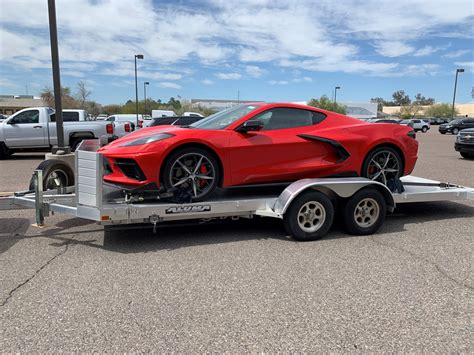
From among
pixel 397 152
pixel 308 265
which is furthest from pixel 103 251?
pixel 397 152

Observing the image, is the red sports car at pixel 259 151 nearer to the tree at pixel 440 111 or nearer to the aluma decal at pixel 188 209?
the aluma decal at pixel 188 209

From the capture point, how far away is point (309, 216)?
5.01 meters

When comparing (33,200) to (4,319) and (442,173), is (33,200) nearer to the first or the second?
(4,319)

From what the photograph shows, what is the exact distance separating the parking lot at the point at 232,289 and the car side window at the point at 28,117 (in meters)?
9.70

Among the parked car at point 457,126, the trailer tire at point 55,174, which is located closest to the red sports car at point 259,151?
the trailer tire at point 55,174

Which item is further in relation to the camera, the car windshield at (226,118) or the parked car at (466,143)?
the parked car at (466,143)

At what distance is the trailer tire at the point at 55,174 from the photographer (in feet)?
18.8

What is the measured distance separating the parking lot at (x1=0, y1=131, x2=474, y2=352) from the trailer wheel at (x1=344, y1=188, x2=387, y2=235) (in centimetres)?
18

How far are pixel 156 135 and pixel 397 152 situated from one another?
364 cm

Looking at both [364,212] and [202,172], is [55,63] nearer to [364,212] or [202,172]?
[202,172]

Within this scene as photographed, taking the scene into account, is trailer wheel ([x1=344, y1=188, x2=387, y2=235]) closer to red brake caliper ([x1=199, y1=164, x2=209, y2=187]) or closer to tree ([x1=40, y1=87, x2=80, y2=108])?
red brake caliper ([x1=199, y1=164, x2=209, y2=187])

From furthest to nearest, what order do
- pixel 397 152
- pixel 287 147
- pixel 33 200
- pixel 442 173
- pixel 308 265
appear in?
pixel 442 173 → pixel 397 152 → pixel 287 147 → pixel 33 200 → pixel 308 265

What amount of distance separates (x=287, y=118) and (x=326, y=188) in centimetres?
115

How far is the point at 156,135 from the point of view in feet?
15.7
